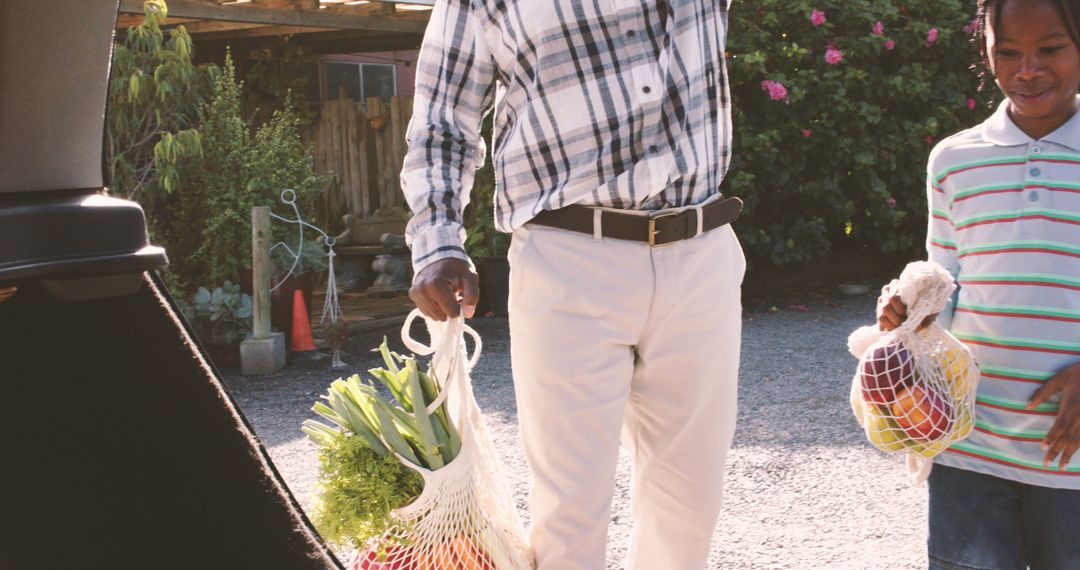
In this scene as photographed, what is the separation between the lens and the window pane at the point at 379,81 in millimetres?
14078

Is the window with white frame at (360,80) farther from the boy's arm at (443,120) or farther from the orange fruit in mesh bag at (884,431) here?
the orange fruit in mesh bag at (884,431)

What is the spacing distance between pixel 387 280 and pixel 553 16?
8.50 meters

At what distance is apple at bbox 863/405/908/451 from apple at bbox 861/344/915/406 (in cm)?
3

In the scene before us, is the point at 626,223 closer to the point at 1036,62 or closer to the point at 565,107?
the point at 565,107

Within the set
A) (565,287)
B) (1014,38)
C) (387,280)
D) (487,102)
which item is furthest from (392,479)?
(387,280)

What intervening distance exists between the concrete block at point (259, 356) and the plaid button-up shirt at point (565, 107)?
4.71m

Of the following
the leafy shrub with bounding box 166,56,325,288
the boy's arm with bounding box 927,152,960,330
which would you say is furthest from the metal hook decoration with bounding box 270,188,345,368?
the boy's arm with bounding box 927,152,960,330

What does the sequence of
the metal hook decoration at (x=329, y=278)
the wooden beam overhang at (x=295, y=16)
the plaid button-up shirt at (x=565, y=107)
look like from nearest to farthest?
the plaid button-up shirt at (x=565, y=107)
the metal hook decoration at (x=329, y=278)
the wooden beam overhang at (x=295, y=16)

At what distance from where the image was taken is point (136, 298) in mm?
936

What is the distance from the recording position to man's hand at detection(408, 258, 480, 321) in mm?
2318

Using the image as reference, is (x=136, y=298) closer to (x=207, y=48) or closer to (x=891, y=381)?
(x=891, y=381)

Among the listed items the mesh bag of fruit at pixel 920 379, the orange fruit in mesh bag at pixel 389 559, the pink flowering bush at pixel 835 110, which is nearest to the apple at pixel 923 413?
the mesh bag of fruit at pixel 920 379

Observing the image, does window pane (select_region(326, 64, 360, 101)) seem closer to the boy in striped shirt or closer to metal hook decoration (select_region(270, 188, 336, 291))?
metal hook decoration (select_region(270, 188, 336, 291))

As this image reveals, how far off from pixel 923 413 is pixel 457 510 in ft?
3.08
